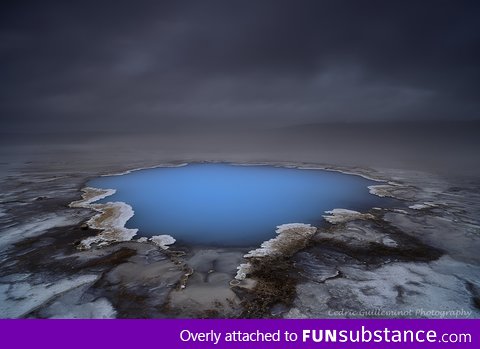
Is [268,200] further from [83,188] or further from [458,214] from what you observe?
[83,188]

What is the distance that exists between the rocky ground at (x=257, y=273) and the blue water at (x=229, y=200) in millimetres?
1546

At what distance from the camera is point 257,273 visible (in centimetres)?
889

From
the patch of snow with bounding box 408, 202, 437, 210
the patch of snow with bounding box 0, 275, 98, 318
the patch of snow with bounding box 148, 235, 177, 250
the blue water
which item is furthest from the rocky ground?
the blue water

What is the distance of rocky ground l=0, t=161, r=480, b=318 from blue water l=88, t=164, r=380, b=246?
A: 1.55 m

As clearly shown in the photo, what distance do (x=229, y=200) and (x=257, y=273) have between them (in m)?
10.7

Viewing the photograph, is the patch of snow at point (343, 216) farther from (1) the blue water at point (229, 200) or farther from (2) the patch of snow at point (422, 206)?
(2) the patch of snow at point (422, 206)

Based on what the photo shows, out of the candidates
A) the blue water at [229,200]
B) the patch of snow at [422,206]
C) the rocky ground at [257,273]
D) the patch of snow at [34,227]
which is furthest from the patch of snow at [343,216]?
the patch of snow at [34,227]

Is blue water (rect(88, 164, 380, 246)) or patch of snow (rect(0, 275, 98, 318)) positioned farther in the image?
blue water (rect(88, 164, 380, 246))

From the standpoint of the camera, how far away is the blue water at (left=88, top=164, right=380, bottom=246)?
43.4 ft

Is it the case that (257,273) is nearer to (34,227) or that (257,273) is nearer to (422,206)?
(34,227)

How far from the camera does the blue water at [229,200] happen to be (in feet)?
43.4

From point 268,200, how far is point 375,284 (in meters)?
11.1

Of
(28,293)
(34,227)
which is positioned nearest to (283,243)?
(28,293)

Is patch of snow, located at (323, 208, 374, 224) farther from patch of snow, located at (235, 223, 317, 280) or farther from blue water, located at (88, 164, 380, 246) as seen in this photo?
patch of snow, located at (235, 223, 317, 280)
